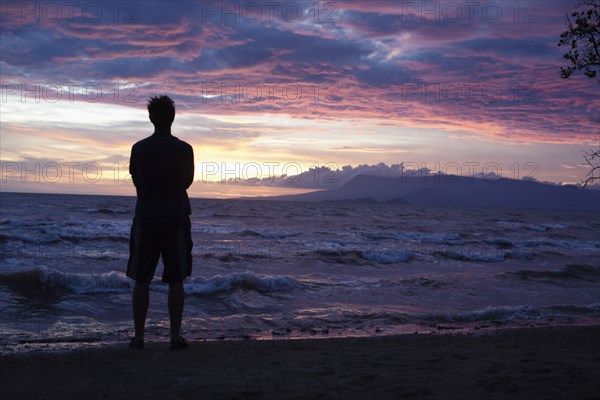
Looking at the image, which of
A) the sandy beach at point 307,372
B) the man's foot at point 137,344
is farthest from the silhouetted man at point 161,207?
the sandy beach at point 307,372

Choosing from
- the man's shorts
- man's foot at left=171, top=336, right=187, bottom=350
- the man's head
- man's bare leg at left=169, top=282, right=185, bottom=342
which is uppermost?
the man's head

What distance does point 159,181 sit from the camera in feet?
15.7

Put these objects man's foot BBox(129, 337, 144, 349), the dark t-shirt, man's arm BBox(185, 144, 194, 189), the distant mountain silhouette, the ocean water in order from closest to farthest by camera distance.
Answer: the dark t-shirt
man's arm BBox(185, 144, 194, 189)
man's foot BBox(129, 337, 144, 349)
the ocean water
the distant mountain silhouette

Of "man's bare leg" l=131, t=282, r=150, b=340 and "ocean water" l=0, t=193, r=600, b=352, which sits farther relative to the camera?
"ocean water" l=0, t=193, r=600, b=352

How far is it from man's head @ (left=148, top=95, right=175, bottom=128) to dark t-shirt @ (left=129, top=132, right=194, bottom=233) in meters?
0.14

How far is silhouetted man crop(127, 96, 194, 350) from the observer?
4770 millimetres

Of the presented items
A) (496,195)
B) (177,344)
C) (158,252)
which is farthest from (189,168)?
(496,195)

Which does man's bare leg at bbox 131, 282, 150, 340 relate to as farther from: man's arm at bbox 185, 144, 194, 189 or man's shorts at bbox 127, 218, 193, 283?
man's arm at bbox 185, 144, 194, 189

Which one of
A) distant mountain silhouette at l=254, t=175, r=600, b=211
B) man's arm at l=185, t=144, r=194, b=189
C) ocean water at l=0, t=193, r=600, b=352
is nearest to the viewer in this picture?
man's arm at l=185, t=144, r=194, b=189

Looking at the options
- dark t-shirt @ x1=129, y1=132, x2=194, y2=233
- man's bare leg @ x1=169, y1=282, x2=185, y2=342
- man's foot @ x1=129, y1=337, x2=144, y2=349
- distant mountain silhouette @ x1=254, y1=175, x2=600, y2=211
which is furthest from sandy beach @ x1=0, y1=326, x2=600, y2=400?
distant mountain silhouette @ x1=254, y1=175, x2=600, y2=211

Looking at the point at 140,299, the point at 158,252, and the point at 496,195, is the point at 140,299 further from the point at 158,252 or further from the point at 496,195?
the point at 496,195

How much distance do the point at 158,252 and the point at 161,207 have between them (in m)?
0.45

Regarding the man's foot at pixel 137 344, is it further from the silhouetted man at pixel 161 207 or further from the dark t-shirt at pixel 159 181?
the dark t-shirt at pixel 159 181

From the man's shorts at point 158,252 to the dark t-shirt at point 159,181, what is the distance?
82 mm
